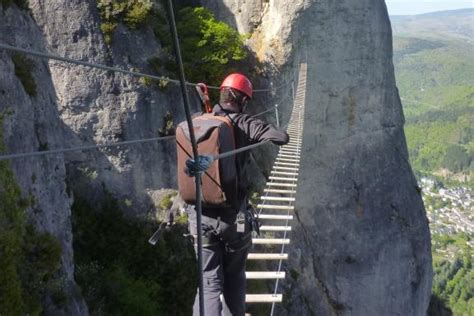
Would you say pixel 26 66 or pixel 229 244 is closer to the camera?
pixel 229 244

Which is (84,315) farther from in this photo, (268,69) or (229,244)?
(268,69)

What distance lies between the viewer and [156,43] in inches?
537

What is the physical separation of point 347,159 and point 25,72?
44.6 feet

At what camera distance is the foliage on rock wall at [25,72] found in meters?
6.70

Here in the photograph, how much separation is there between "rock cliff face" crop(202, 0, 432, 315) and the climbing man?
1250 centimetres

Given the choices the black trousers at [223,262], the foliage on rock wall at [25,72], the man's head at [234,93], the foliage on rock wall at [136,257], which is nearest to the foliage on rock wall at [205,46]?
the foliage on rock wall at [136,257]

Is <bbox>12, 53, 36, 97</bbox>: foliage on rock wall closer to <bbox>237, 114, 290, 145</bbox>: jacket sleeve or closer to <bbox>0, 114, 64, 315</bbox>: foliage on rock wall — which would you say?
<bbox>0, 114, 64, 315</bbox>: foliage on rock wall

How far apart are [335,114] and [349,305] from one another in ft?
22.6

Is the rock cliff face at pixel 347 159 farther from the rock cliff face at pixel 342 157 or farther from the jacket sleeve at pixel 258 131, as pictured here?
the jacket sleeve at pixel 258 131

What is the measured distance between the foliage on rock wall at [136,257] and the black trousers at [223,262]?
5292 mm

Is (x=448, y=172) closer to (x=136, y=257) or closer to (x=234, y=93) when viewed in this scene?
(x=136, y=257)

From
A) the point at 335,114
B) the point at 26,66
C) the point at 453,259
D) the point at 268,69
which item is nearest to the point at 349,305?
the point at 335,114

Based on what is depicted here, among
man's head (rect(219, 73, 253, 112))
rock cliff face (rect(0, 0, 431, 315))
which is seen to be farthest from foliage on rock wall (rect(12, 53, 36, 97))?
rock cliff face (rect(0, 0, 431, 315))

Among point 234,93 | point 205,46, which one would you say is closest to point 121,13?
point 205,46
